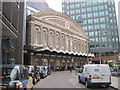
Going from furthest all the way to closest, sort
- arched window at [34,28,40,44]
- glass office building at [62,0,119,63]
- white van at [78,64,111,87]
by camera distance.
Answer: glass office building at [62,0,119,63] < arched window at [34,28,40,44] < white van at [78,64,111,87]

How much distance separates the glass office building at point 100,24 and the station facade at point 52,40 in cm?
1999

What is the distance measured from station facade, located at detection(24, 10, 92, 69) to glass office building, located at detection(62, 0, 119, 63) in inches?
787

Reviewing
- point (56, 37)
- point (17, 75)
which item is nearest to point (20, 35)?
point (56, 37)

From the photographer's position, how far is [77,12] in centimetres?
9038

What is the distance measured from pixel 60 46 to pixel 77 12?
45.5m

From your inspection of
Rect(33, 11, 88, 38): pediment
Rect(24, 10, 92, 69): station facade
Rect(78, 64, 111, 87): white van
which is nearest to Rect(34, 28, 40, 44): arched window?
Rect(24, 10, 92, 69): station facade

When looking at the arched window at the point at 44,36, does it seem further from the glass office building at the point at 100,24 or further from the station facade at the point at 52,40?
the glass office building at the point at 100,24

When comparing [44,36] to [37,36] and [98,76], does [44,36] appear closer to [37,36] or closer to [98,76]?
[37,36]

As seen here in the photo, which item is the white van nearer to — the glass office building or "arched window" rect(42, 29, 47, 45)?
"arched window" rect(42, 29, 47, 45)

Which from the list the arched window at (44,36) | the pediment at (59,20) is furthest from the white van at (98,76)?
the pediment at (59,20)

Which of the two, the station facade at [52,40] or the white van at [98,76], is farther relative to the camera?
the station facade at [52,40]

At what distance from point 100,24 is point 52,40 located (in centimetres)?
4398

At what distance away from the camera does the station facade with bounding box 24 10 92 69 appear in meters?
39.3

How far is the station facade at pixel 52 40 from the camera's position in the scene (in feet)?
129
